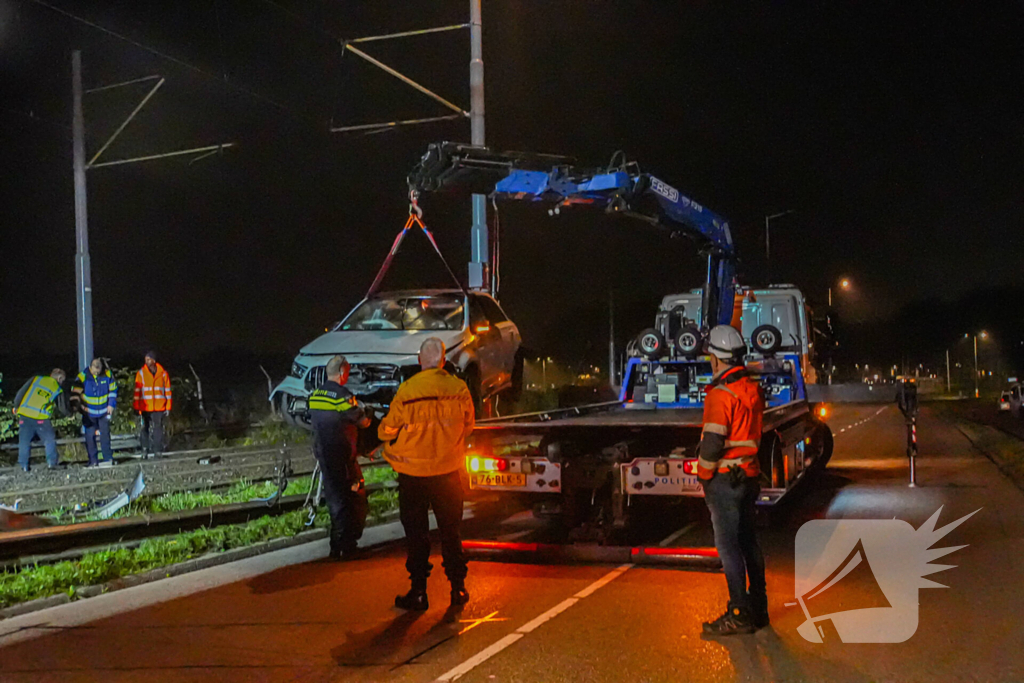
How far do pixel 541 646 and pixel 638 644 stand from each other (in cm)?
58

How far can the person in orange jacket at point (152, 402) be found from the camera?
551 inches

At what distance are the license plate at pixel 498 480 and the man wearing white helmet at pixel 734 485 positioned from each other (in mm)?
2963

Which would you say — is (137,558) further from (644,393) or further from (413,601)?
(644,393)

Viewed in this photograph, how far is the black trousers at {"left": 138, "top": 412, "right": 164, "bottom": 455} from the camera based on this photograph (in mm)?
14367

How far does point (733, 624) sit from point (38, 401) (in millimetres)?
10565

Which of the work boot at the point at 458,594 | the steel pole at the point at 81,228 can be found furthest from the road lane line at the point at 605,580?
the steel pole at the point at 81,228

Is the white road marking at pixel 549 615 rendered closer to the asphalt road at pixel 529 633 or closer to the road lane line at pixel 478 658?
the asphalt road at pixel 529 633

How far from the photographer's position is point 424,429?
6.55 metres

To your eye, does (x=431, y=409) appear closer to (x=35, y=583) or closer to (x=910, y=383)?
(x=35, y=583)

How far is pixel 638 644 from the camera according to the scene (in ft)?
18.5

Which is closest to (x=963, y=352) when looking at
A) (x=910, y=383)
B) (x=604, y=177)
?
(x=910, y=383)

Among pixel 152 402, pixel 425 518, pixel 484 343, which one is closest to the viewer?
pixel 425 518

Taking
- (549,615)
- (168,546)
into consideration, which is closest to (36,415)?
(168,546)

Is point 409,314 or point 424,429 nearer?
point 424,429
